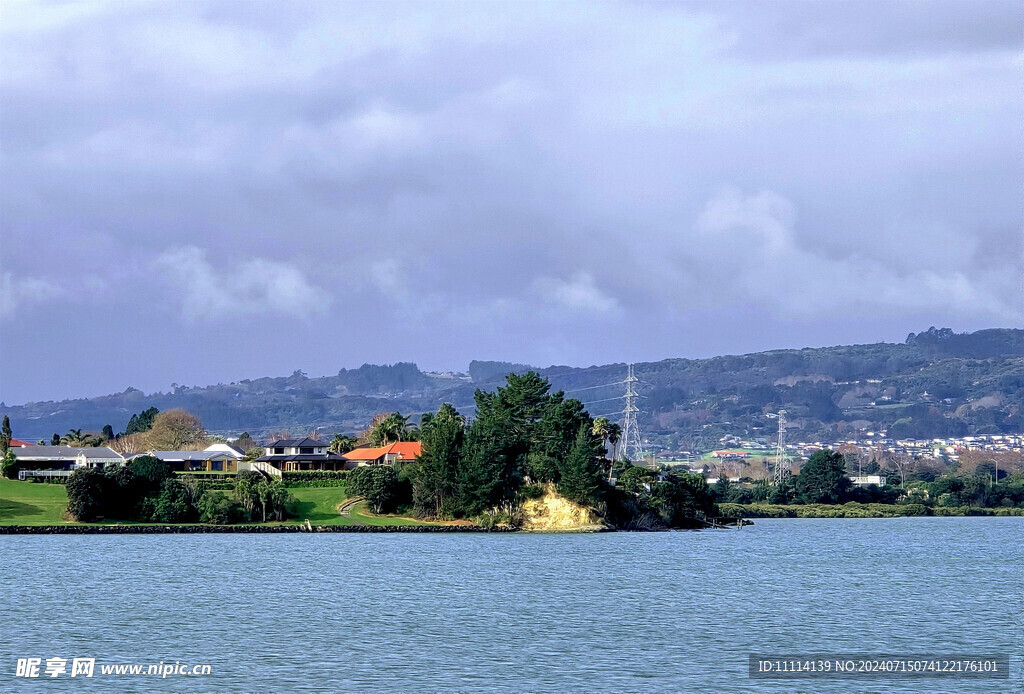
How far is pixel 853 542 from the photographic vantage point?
115m

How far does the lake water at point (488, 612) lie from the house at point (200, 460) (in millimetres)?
51355

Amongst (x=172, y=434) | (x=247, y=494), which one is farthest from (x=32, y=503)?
(x=172, y=434)

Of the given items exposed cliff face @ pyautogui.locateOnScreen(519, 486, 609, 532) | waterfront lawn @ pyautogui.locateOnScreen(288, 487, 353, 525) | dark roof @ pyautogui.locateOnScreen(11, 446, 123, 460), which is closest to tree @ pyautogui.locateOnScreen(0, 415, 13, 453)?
dark roof @ pyautogui.locateOnScreen(11, 446, 123, 460)

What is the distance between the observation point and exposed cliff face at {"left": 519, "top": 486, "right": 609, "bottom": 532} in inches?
→ 4813

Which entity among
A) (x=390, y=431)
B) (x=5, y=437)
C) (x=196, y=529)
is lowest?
(x=196, y=529)

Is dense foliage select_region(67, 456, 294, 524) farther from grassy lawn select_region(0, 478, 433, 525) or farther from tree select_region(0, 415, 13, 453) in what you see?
tree select_region(0, 415, 13, 453)

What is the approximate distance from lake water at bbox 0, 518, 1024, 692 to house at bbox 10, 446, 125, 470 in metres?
49.3

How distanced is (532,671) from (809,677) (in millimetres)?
8956

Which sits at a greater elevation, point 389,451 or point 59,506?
point 389,451

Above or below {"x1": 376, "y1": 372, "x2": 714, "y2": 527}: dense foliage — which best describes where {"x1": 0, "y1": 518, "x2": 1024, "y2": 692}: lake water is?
below

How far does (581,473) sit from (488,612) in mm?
63586

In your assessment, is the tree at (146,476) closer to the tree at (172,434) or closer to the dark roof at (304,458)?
the dark roof at (304,458)

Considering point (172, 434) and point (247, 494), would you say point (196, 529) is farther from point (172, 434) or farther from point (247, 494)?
point (172, 434)

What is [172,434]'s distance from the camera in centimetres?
18838
